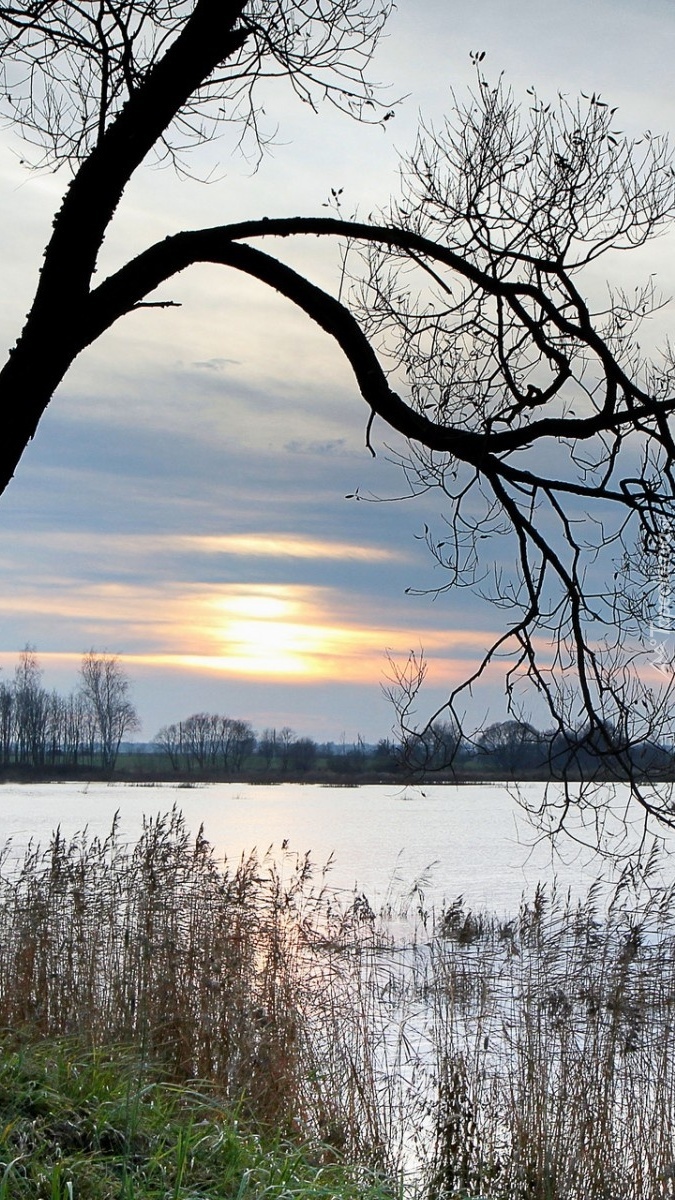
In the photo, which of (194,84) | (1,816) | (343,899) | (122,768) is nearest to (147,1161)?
(194,84)

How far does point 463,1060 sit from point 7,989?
121 inches

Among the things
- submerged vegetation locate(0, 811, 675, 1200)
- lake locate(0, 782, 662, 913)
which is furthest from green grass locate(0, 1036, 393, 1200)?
lake locate(0, 782, 662, 913)

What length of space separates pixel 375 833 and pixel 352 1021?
60.2 feet

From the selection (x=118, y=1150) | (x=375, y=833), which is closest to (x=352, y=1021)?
(x=118, y=1150)

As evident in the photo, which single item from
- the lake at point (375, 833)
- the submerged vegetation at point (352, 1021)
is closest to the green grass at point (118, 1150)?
the submerged vegetation at point (352, 1021)

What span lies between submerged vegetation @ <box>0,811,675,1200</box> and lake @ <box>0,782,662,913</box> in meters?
0.74

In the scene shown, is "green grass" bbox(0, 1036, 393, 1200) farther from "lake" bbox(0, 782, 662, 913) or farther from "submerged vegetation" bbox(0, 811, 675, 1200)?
"lake" bbox(0, 782, 662, 913)

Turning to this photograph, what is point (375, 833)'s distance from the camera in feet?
80.9

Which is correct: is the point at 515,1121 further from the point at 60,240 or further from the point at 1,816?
the point at 1,816

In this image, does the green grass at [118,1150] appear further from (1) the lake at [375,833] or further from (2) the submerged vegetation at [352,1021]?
(1) the lake at [375,833]

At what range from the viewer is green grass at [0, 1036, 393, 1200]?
288 cm

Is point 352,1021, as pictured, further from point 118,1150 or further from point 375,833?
point 375,833

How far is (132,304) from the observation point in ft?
15.4

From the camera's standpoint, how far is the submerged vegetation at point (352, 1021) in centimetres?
554
